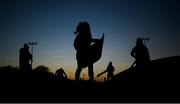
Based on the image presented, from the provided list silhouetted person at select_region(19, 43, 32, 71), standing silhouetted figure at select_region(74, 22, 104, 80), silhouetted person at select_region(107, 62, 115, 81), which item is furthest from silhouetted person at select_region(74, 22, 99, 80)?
silhouetted person at select_region(107, 62, 115, 81)

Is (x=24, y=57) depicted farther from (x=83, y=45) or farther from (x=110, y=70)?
(x=110, y=70)

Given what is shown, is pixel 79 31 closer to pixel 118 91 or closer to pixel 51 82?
pixel 51 82

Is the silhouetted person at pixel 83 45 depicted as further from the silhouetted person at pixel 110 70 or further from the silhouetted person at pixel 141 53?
the silhouetted person at pixel 110 70

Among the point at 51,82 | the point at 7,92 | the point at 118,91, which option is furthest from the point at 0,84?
the point at 118,91

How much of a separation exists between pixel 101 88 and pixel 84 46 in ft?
4.73

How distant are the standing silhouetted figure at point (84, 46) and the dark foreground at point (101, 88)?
536 millimetres

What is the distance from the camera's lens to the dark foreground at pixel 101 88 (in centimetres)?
598

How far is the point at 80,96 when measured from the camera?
20.7ft

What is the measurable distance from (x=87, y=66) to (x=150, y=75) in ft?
6.17

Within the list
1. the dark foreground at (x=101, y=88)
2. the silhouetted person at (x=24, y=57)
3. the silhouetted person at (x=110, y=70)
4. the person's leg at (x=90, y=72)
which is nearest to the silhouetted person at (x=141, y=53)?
the dark foreground at (x=101, y=88)

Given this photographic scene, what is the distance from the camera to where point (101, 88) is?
726 centimetres

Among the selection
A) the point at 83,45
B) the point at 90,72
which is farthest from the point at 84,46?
the point at 90,72

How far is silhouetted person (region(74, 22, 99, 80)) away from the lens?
317 inches

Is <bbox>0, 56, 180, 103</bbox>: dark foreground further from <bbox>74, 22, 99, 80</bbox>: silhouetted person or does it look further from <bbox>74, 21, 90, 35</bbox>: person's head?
<bbox>74, 21, 90, 35</bbox>: person's head
